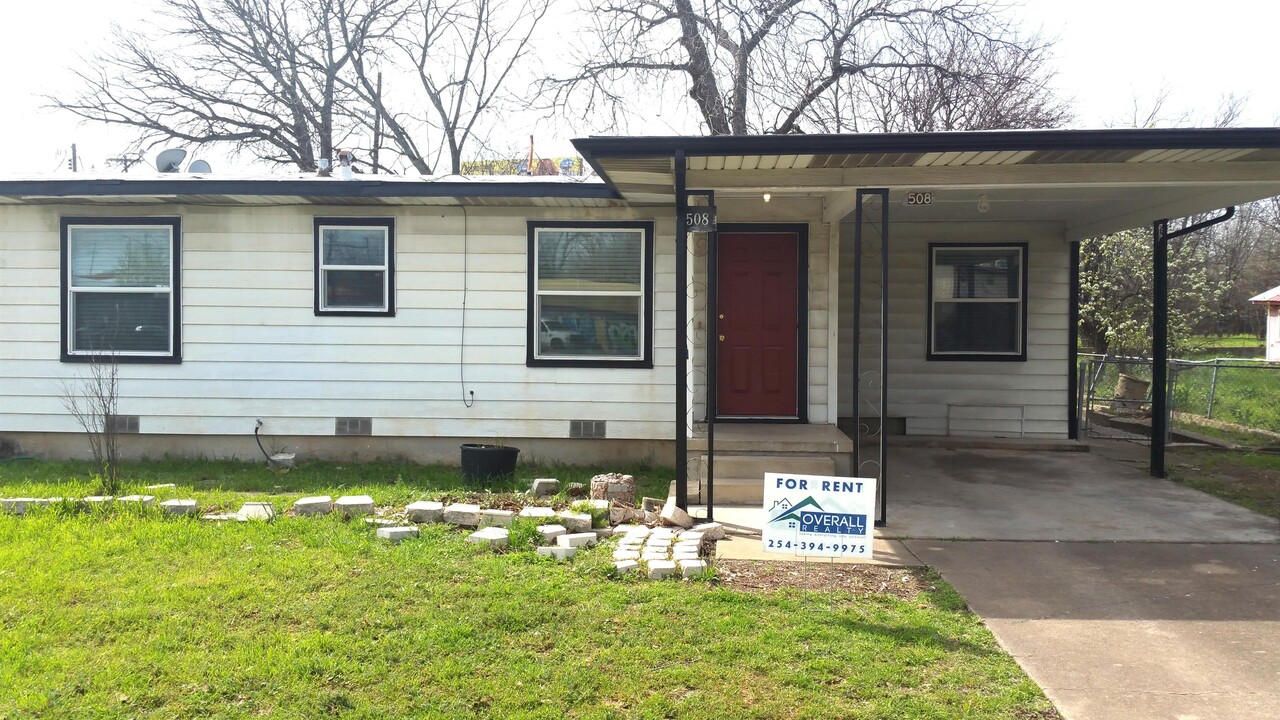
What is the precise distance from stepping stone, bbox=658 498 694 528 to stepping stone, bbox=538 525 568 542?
0.76 m

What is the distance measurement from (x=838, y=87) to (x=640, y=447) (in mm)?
11749

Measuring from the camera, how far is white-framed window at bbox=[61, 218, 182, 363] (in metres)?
9.01

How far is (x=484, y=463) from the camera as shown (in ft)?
25.6

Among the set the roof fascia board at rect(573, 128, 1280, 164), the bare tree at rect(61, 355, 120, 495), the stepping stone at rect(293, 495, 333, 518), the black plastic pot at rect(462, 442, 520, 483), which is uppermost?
the roof fascia board at rect(573, 128, 1280, 164)

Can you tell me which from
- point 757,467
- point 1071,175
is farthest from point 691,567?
point 1071,175

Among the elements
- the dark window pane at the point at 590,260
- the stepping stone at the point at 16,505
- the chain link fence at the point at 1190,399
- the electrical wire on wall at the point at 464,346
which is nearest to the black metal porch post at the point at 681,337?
the dark window pane at the point at 590,260

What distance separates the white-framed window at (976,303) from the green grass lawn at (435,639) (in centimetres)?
612

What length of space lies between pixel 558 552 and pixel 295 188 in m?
4.73

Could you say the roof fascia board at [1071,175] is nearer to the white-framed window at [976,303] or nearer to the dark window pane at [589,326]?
the dark window pane at [589,326]

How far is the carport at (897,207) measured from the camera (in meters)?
5.98

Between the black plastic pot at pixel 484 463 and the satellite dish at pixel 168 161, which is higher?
the satellite dish at pixel 168 161

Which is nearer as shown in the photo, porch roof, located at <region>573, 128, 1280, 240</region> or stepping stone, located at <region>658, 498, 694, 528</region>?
porch roof, located at <region>573, 128, 1280, 240</region>

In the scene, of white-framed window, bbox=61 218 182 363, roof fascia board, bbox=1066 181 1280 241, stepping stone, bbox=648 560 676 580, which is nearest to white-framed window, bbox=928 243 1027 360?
roof fascia board, bbox=1066 181 1280 241

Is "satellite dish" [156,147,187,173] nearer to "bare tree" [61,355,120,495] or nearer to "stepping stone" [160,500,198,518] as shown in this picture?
"bare tree" [61,355,120,495]
